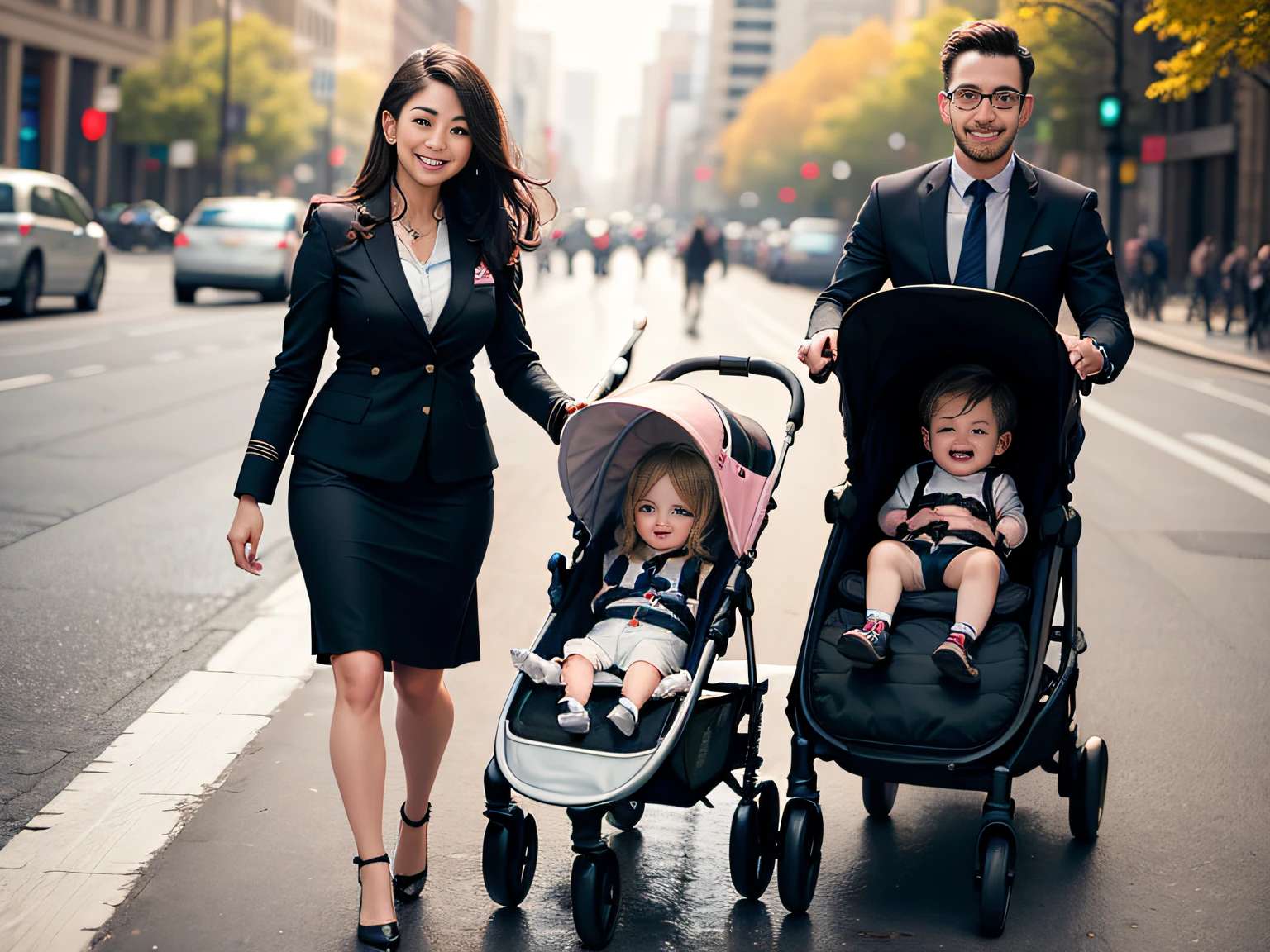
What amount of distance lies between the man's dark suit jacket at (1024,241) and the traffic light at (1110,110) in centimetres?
2677

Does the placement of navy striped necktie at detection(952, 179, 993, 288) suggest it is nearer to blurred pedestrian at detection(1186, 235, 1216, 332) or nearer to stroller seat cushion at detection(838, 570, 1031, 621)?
stroller seat cushion at detection(838, 570, 1031, 621)

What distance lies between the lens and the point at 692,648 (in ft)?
13.5

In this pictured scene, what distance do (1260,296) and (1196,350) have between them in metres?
1.76

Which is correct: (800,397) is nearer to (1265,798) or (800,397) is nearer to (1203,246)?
(1265,798)

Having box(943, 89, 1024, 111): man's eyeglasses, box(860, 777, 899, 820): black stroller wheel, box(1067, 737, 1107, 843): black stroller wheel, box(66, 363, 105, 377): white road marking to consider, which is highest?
box(943, 89, 1024, 111): man's eyeglasses

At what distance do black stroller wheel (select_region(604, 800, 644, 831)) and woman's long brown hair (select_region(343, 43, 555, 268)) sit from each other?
4.93 feet

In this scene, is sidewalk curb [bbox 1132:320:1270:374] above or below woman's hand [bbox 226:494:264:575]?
above

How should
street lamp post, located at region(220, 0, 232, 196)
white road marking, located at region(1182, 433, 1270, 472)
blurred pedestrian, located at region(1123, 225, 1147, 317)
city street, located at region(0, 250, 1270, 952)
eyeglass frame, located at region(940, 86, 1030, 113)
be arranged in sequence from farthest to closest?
1. street lamp post, located at region(220, 0, 232, 196)
2. blurred pedestrian, located at region(1123, 225, 1147, 317)
3. white road marking, located at region(1182, 433, 1270, 472)
4. eyeglass frame, located at region(940, 86, 1030, 113)
5. city street, located at region(0, 250, 1270, 952)

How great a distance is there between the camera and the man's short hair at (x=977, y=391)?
14.9 feet

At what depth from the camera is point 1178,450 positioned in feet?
45.3

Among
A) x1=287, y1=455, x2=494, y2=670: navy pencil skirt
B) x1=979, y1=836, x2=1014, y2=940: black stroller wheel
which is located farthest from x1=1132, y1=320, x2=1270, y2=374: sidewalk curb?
x1=287, y1=455, x2=494, y2=670: navy pencil skirt

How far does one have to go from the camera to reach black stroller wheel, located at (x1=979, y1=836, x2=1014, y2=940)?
3922 millimetres

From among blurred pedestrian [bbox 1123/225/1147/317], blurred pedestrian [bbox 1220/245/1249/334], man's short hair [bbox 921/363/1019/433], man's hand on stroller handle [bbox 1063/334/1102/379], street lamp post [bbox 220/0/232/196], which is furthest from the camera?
street lamp post [bbox 220/0/232/196]

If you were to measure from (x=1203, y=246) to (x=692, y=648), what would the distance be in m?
28.5
